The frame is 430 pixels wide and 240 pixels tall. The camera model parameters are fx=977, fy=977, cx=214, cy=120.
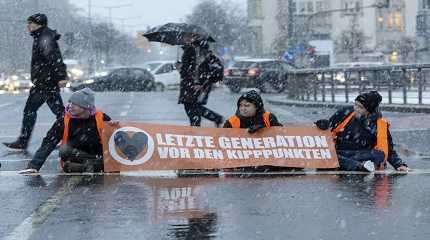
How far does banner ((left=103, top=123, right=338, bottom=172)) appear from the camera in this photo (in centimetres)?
958

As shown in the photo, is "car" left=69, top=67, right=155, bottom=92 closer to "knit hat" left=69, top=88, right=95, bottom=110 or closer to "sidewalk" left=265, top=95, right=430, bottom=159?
"sidewalk" left=265, top=95, right=430, bottom=159

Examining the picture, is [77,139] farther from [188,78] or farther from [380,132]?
Answer: [188,78]

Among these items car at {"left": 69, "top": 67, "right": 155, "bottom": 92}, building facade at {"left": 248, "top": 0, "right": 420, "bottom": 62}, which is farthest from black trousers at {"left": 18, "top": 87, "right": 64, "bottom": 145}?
building facade at {"left": 248, "top": 0, "right": 420, "bottom": 62}

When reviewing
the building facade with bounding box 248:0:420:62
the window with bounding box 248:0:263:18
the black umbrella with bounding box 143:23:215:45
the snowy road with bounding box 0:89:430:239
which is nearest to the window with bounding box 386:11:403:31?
the building facade with bounding box 248:0:420:62

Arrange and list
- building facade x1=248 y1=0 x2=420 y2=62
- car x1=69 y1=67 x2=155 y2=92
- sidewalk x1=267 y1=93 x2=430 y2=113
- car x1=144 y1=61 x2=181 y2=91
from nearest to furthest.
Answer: sidewalk x1=267 y1=93 x2=430 y2=113, car x1=69 y1=67 x2=155 y2=92, car x1=144 y1=61 x2=181 y2=91, building facade x1=248 y1=0 x2=420 y2=62

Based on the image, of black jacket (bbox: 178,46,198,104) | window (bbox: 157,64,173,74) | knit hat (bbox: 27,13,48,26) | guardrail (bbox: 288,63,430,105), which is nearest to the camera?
knit hat (bbox: 27,13,48,26)

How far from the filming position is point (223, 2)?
84500 millimetres

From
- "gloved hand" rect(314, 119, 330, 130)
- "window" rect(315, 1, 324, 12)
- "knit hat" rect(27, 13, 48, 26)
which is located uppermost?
"knit hat" rect(27, 13, 48, 26)

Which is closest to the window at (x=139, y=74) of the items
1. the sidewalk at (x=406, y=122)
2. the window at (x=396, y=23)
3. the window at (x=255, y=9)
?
the sidewalk at (x=406, y=122)

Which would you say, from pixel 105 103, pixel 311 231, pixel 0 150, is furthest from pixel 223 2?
pixel 311 231

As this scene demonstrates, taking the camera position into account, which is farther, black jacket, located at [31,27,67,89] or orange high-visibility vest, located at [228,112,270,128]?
black jacket, located at [31,27,67,89]

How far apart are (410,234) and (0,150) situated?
7.06 meters

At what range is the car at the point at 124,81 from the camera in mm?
41938

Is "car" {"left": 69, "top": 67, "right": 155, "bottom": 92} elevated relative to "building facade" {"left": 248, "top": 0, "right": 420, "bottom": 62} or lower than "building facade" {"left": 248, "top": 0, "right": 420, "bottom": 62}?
elevated
